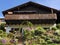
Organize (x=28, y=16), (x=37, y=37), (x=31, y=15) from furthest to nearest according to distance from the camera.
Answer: (x=31, y=15)
(x=28, y=16)
(x=37, y=37)

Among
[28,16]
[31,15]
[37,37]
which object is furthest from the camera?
[31,15]

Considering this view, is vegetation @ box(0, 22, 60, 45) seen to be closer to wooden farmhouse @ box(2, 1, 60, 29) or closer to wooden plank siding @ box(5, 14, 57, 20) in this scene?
wooden farmhouse @ box(2, 1, 60, 29)

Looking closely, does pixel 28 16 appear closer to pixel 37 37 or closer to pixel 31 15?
pixel 31 15

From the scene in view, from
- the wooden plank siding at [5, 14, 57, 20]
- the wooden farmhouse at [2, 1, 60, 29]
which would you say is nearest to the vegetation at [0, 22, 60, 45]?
the wooden farmhouse at [2, 1, 60, 29]

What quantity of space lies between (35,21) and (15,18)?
298cm

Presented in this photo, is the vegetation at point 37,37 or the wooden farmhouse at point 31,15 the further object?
the wooden farmhouse at point 31,15

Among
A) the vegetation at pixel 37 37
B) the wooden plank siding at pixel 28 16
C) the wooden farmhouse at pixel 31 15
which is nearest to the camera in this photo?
the vegetation at pixel 37 37

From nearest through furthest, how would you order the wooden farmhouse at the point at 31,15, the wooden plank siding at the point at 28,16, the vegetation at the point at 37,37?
the vegetation at the point at 37,37 < the wooden farmhouse at the point at 31,15 < the wooden plank siding at the point at 28,16

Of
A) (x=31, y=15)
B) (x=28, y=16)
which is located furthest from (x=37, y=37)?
(x=31, y=15)

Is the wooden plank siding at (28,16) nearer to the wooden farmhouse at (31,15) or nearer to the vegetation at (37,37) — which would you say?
the wooden farmhouse at (31,15)

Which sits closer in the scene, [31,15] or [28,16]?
[28,16]

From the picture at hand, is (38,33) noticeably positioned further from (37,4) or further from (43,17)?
(37,4)

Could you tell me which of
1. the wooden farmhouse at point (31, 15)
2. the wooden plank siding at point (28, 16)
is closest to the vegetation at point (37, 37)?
the wooden farmhouse at point (31, 15)

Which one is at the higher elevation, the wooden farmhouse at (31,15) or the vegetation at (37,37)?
the wooden farmhouse at (31,15)
